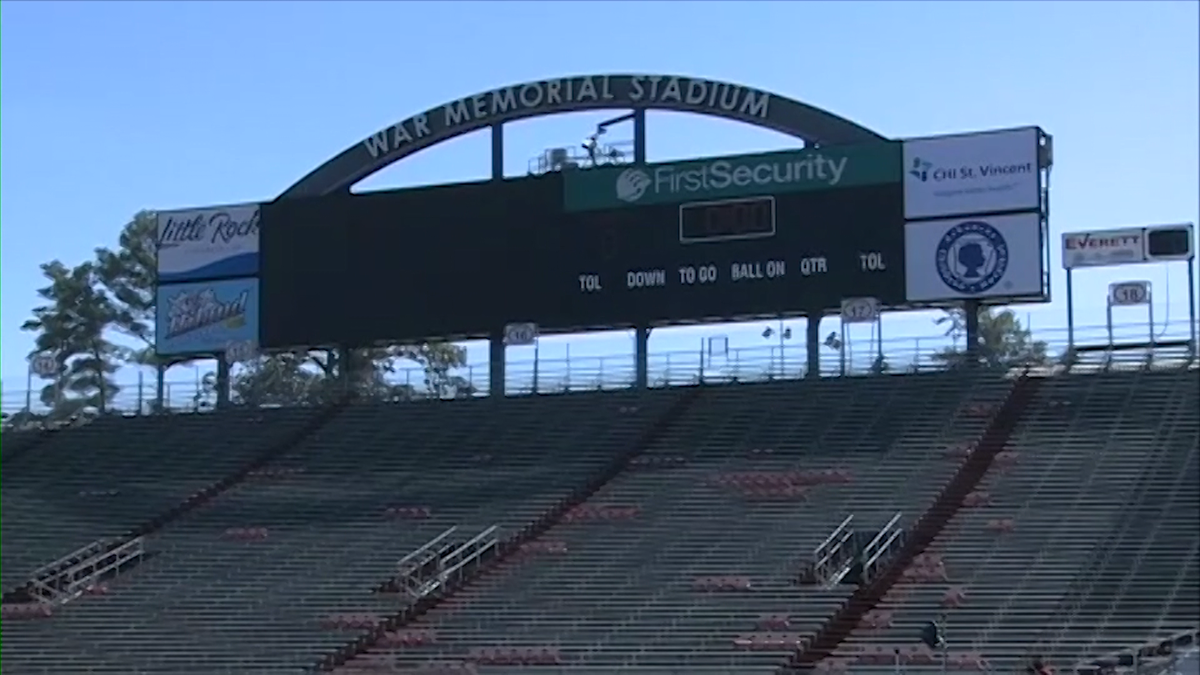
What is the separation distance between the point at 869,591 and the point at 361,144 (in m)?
18.4

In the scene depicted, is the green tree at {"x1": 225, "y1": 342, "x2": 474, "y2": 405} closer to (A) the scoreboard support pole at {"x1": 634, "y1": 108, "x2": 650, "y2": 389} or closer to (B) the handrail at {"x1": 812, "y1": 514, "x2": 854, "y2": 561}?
(A) the scoreboard support pole at {"x1": 634, "y1": 108, "x2": 650, "y2": 389}

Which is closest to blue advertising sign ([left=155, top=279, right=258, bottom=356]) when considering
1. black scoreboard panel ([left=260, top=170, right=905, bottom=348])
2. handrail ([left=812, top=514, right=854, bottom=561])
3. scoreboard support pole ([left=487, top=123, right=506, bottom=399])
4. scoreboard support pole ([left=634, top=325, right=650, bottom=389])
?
black scoreboard panel ([left=260, top=170, right=905, bottom=348])

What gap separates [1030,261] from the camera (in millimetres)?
37344

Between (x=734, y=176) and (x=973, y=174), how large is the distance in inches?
193

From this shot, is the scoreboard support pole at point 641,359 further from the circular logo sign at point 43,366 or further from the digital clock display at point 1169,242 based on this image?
the circular logo sign at point 43,366

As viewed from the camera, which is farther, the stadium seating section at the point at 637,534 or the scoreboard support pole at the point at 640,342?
the scoreboard support pole at the point at 640,342

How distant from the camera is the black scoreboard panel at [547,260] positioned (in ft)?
128

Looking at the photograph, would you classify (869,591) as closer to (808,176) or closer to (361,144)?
(808,176)

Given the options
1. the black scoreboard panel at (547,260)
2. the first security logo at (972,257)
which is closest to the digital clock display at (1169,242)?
the first security logo at (972,257)

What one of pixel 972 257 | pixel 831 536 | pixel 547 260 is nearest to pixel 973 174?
pixel 972 257

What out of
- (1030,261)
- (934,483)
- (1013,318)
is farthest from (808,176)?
(1013,318)

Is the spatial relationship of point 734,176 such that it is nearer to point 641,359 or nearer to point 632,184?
point 632,184

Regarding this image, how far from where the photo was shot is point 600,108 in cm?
4141

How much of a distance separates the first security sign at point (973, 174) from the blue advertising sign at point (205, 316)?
579 inches
